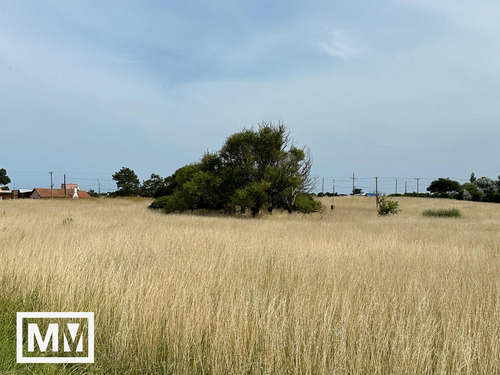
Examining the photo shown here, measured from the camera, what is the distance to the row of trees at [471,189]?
55919 mm

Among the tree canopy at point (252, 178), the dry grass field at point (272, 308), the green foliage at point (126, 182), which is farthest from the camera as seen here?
the green foliage at point (126, 182)

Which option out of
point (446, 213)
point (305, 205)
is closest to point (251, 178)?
point (305, 205)

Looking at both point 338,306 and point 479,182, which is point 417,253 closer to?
point 338,306

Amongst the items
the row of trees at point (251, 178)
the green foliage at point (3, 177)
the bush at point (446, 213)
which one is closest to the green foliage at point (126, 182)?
the green foliage at point (3, 177)

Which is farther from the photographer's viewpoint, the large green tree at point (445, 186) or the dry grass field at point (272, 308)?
the large green tree at point (445, 186)

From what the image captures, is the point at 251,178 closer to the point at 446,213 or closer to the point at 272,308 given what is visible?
the point at 446,213

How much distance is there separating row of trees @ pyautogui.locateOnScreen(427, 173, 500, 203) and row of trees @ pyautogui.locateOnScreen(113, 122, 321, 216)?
4305 centimetres

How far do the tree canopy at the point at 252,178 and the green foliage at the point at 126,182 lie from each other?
5132cm

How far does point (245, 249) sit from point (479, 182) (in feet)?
264

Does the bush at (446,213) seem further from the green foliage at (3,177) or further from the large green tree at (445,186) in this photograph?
the green foliage at (3,177)

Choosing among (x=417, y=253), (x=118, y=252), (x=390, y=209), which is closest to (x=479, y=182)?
(x=390, y=209)

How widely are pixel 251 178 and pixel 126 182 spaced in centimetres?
5963

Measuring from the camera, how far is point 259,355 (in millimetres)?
3027

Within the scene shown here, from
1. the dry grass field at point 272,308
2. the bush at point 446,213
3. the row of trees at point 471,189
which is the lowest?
the bush at point 446,213
